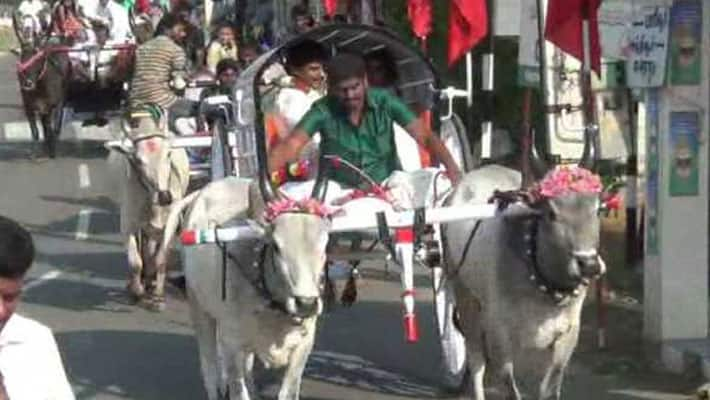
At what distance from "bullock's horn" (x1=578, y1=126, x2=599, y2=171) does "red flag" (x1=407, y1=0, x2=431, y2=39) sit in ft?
17.0

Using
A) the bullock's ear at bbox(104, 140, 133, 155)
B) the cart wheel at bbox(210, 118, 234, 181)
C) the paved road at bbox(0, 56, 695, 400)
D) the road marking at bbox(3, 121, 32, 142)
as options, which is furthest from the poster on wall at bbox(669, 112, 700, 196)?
the road marking at bbox(3, 121, 32, 142)

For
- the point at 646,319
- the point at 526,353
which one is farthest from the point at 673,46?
the point at 526,353

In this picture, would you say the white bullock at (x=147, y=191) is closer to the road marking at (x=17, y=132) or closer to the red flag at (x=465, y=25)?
the red flag at (x=465, y=25)

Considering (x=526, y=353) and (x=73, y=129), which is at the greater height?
(x=526, y=353)

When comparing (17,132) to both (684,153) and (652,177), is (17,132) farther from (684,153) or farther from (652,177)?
(684,153)

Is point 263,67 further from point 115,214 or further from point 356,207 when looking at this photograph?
point 115,214

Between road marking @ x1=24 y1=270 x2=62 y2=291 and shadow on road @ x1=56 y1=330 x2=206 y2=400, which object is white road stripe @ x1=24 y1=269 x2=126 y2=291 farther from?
shadow on road @ x1=56 y1=330 x2=206 y2=400

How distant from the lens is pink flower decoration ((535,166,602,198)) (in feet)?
26.7

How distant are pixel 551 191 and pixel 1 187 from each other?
15.3 metres

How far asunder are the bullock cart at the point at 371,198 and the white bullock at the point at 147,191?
1.34 meters

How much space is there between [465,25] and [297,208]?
402cm

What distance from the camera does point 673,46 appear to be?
11.4 m

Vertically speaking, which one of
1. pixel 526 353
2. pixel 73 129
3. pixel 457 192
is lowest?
pixel 73 129

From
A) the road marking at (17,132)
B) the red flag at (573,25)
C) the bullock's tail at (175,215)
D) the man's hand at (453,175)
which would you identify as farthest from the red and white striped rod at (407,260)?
the road marking at (17,132)
